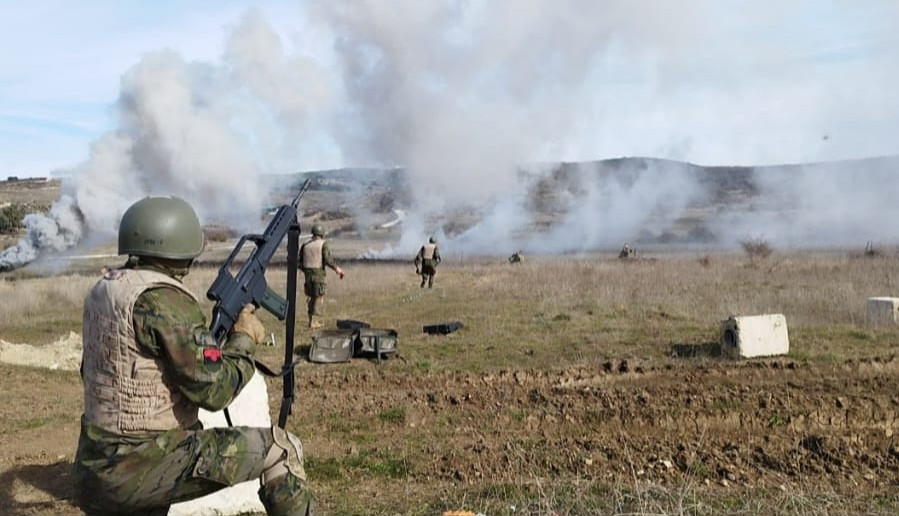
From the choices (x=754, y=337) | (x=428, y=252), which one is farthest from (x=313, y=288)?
(x=754, y=337)

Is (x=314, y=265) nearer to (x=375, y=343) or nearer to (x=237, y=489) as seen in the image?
(x=375, y=343)

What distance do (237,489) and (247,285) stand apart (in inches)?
80.8

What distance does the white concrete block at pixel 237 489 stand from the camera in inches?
223

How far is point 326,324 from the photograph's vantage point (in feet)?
52.1

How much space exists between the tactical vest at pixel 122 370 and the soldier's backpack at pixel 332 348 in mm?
8098

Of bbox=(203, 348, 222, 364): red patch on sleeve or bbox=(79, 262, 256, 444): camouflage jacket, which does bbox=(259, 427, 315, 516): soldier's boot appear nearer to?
bbox=(79, 262, 256, 444): camouflage jacket

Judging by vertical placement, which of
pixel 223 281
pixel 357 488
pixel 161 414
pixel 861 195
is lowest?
pixel 357 488

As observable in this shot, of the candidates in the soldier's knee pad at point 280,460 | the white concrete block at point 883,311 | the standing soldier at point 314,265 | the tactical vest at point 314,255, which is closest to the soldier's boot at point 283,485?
→ the soldier's knee pad at point 280,460

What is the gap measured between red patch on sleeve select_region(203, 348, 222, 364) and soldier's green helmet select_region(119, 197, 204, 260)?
55 centimetres

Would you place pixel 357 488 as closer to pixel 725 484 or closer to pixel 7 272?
pixel 725 484

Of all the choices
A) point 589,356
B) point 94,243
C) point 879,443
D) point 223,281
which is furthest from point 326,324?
point 94,243

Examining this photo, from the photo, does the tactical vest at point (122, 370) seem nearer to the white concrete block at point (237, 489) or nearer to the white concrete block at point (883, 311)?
the white concrete block at point (237, 489)

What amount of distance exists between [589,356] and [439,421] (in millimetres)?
3908

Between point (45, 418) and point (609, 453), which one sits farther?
point (45, 418)
